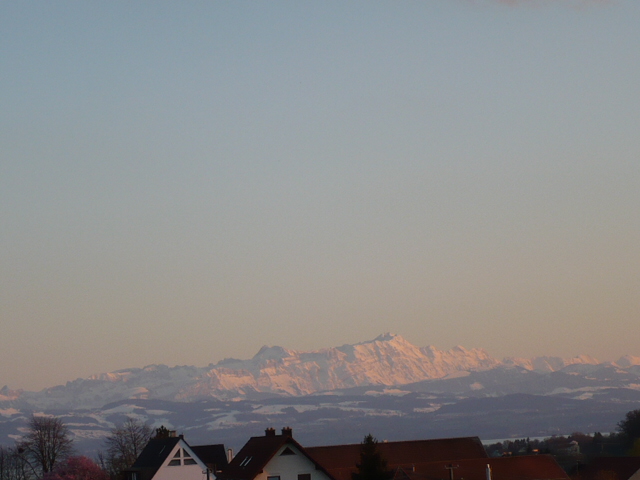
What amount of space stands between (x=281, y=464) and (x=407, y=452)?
16838mm

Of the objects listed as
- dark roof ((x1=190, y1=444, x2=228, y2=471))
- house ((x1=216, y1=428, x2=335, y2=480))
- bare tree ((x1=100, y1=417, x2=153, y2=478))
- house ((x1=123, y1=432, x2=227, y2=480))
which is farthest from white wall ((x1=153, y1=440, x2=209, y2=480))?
bare tree ((x1=100, y1=417, x2=153, y2=478))

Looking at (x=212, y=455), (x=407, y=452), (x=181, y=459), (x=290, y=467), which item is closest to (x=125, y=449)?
(x=212, y=455)

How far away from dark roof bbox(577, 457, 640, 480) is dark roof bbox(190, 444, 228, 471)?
114 feet

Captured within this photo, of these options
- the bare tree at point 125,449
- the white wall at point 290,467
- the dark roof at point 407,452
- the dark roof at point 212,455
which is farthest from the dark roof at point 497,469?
the bare tree at point 125,449

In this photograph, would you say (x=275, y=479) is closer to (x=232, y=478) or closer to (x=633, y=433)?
(x=232, y=478)

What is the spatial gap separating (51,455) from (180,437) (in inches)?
2250

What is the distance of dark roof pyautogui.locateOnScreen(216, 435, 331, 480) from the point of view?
87.1 m

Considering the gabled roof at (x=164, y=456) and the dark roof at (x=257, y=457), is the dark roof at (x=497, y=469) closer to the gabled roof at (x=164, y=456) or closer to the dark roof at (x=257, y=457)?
the dark roof at (x=257, y=457)

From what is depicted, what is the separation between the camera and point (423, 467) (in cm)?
9388

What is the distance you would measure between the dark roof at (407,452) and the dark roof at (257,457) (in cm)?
902

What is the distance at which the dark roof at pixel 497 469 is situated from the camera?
295 ft

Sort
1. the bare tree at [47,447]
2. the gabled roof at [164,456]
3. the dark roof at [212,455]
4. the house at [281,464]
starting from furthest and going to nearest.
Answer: the bare tree at [47,447] < the dark roof at [212,455] < the gabled roof at [164,456] < the house at [281,464]

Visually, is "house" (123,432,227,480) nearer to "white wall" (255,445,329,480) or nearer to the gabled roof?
the gabled roof

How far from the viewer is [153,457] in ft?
348
